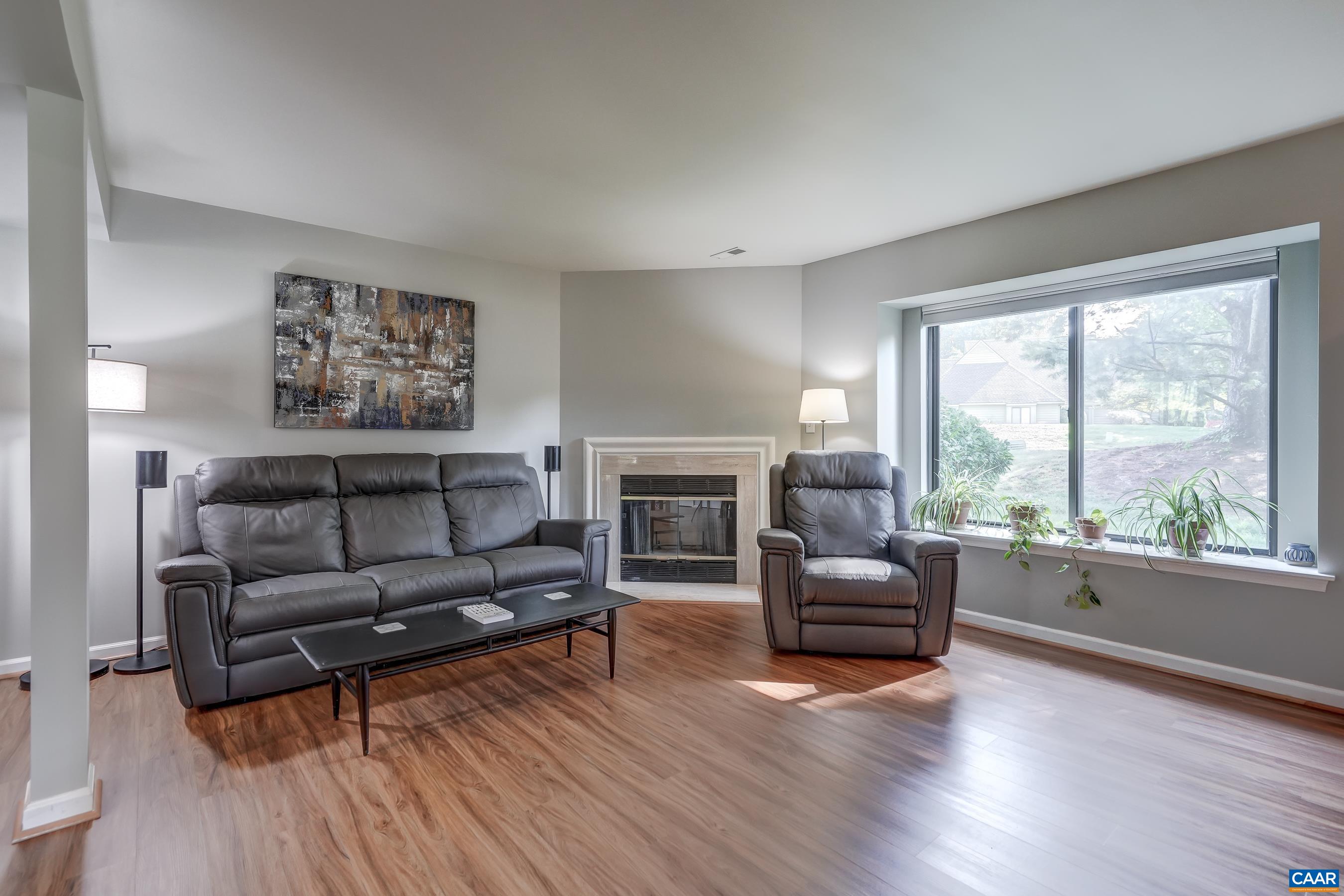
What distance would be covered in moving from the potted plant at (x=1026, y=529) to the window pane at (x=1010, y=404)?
0.18m

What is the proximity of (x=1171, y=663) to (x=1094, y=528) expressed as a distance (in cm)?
77

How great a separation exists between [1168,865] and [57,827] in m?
Answer: 3.30

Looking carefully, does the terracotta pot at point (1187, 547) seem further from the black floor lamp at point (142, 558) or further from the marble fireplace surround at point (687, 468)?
the black floor lamp at point (142, 558)

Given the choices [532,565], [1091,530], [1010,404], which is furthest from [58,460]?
[1010,404]

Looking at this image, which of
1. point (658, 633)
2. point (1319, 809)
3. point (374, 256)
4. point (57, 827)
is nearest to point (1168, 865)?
point (1319, 809)

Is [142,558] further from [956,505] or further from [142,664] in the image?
[956,505]

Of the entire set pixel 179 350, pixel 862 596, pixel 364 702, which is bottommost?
pixel 364 702

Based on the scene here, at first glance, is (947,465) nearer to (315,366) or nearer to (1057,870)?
(1057,870)

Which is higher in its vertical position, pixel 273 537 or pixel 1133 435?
pixel 1133 435

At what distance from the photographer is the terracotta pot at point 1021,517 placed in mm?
3791

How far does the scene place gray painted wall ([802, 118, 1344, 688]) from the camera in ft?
8.97

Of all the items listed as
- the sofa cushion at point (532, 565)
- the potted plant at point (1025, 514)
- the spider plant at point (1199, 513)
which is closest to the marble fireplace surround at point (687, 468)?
the sofa cushion at point (532, 565)

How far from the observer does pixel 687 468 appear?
491 centimetres

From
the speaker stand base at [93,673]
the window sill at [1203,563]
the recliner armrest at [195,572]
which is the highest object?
the recliner armrest at [195,572]
